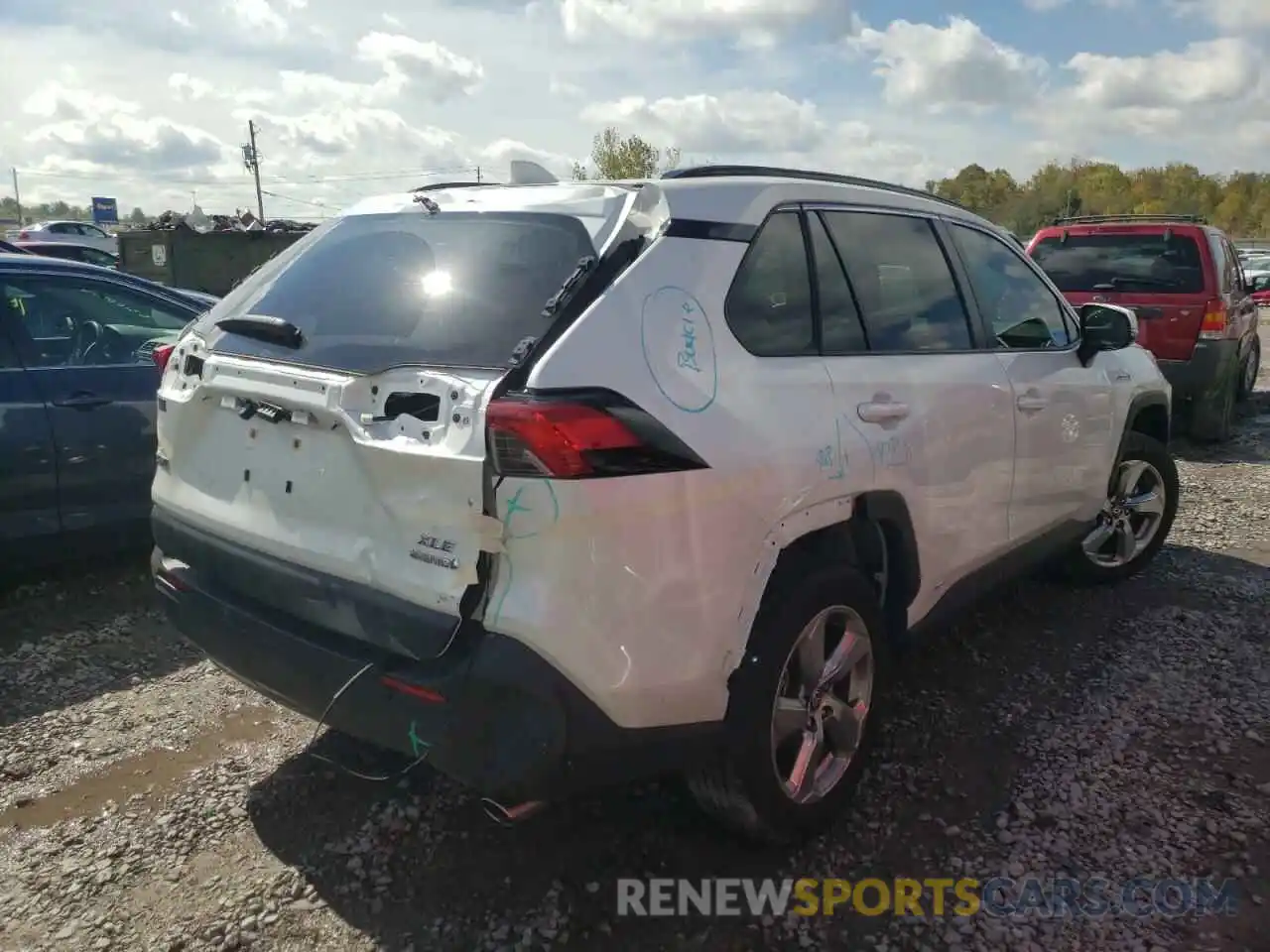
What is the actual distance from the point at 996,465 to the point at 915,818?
4.12ft

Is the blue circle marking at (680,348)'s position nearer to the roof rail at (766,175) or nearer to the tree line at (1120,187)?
the roof rail at (766,175)

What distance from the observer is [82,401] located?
450 centimetres

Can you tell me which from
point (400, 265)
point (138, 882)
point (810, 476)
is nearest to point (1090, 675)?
point (810, 476)

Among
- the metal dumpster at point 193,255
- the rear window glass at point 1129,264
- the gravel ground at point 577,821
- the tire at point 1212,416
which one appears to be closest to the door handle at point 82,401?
the gravel ground at point 577,821

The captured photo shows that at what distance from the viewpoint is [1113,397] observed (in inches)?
172

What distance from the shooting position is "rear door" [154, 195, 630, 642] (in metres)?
2.16

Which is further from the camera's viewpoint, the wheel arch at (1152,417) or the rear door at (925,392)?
the wheel arch at (1152,417)

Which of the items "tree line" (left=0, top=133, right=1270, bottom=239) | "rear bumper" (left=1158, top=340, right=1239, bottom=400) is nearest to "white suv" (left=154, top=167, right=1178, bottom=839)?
"rear bumper" (left=1158, top=340, right=1239, bottom=400)

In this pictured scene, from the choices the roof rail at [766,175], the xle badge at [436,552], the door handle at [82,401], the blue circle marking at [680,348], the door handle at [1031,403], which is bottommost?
the door handle at [82,401]

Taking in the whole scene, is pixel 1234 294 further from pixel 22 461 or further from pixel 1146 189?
pixel 1146 189

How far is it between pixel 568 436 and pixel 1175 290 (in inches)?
302

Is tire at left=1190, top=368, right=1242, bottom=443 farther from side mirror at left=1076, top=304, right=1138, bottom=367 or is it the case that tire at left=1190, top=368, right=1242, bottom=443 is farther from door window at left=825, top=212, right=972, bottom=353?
door window at left=825, top=212, right=972, bottom=353

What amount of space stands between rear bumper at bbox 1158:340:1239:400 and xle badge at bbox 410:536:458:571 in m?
7.54

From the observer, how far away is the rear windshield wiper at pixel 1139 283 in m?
8.11
